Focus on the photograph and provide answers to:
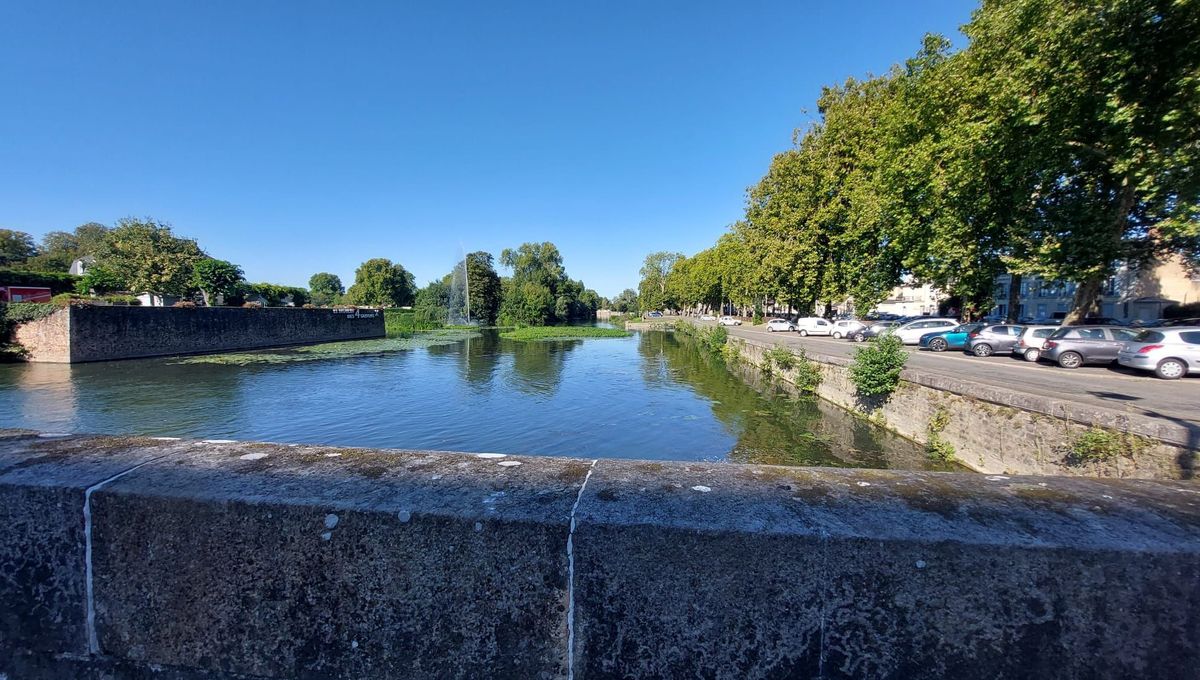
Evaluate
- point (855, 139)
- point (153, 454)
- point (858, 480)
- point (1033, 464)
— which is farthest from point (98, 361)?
point (855, 139)

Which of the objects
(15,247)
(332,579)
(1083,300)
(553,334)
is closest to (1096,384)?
(1083,300)

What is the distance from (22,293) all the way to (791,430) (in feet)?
191

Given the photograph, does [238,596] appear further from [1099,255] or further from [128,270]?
[128,270]

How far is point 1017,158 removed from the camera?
1825 cm

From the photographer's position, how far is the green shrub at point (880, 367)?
1379 cm

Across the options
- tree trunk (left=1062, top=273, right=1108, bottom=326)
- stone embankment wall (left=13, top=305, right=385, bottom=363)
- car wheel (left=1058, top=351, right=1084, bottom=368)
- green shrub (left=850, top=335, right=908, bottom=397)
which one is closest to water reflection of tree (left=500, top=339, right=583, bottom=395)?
green shrub (left=850, top=335, right=908, bottom=397)

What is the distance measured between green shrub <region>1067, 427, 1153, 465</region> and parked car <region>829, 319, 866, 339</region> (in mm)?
27767

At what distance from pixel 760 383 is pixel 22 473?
23384 millimetres

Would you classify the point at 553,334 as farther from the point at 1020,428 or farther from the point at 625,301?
the point at 625,301

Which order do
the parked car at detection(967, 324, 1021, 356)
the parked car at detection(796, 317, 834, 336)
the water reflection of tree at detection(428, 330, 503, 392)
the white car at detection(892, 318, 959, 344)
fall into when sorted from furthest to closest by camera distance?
the parked car at detection(796, 317, 834, 336) → the white car at detection(892, 318, 959, 344) → the water reflection of tree at detection(428, 330, 503, 392) → the parked car at detection(967, 324, 1021, 356)

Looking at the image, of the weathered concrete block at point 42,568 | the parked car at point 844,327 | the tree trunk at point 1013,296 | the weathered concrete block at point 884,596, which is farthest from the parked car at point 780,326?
the weathered concrete block at point 42,568

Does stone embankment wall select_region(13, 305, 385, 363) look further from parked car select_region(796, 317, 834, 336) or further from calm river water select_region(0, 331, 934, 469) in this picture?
parked car select_region(796, 317, 834, 336)

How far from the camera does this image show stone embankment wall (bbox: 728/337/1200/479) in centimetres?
656

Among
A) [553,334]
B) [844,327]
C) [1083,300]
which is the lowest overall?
[553,334]
